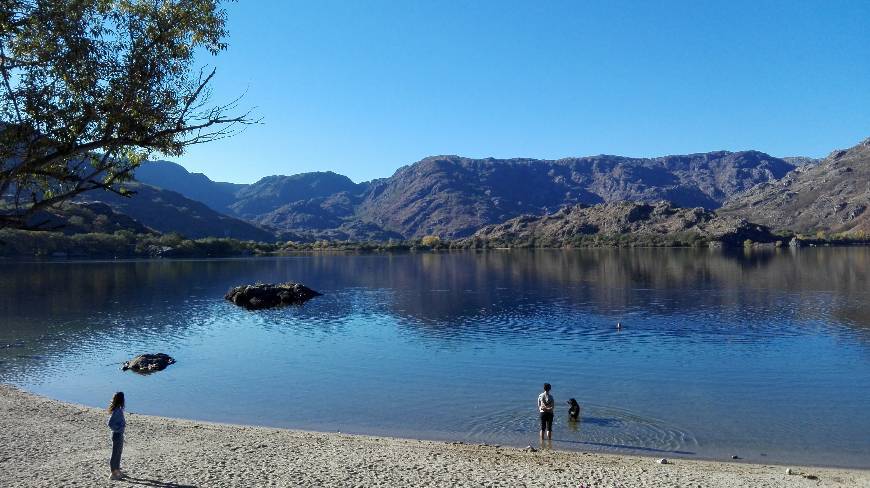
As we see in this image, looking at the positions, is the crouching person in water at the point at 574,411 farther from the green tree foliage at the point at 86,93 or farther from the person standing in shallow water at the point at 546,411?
the green tree foliage at the point at 86,93

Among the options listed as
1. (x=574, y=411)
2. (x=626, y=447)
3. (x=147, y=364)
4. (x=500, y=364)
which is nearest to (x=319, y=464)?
(x=626, y=447)

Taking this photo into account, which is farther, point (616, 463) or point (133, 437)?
point (133, 437)

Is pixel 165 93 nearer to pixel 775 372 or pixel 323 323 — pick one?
pixel 775 372

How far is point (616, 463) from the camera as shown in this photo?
21500mm

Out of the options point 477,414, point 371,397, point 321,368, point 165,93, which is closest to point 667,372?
point 477,414

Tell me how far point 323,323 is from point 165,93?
178ft

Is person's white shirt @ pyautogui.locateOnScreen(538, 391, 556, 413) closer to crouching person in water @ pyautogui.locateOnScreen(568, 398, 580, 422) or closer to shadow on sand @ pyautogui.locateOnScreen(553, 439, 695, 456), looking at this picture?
shadow on sand @ pyautogui.locateOnScreen(553, 439, 695, 456)

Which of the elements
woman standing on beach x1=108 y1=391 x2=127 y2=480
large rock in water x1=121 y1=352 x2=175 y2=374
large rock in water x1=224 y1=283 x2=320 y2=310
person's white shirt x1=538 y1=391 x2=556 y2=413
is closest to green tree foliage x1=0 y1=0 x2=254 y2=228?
woman standing on beach x1=108 y1=391 x2=127 y2=480

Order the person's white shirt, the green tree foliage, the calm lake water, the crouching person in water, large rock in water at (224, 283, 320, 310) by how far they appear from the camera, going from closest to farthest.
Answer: the green tree foliage
the person's white shirt
the calm lake water
the crouching person in water
large rock in water at (224, 283, 320, 310)

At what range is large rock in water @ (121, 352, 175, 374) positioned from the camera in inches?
1666

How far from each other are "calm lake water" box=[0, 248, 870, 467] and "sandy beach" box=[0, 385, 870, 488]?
3.05 m

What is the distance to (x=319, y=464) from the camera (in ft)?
67.7

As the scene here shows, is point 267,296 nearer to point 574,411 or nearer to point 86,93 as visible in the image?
point 574,411

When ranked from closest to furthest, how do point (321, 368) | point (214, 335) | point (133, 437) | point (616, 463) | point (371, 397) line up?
point (616, 463), point (133, 437), point (371, 397), point (321, 368), point (214, 335)
